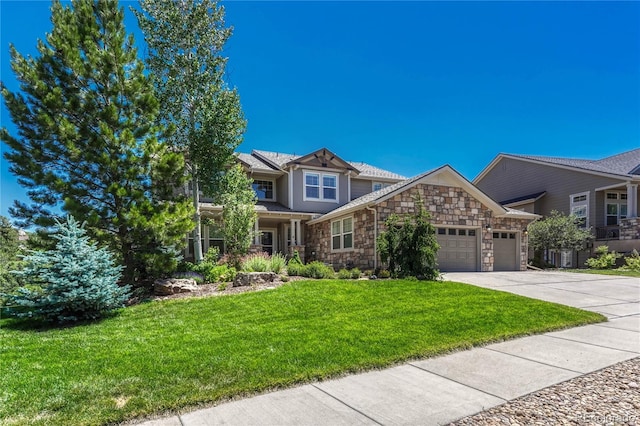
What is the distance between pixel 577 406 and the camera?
3695 mm

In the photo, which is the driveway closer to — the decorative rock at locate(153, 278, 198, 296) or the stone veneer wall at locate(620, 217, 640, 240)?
the stone veneer wall at locate(620, 217, 640, 240)

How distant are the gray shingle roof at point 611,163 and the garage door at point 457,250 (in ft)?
36.0

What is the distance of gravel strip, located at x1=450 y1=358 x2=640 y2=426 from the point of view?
340 cm

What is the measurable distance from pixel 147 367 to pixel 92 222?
6.35 m

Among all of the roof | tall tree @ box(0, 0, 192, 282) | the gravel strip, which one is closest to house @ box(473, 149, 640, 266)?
the roof

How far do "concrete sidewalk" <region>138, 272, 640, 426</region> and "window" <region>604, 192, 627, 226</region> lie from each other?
19.3 metres

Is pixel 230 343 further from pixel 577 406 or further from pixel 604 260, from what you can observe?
pixel 604 260

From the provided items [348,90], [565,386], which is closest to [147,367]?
[565,386]

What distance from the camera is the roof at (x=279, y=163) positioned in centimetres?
2030

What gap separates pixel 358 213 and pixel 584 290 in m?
8.43

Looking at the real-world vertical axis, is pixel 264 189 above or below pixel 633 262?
above

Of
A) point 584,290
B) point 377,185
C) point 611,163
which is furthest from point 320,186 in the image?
point 611,163

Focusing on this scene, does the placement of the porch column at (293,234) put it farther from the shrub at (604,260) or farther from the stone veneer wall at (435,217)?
the shrub at (604,260)

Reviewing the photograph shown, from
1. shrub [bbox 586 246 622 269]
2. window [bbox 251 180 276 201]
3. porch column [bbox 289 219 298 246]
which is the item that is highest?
window [bbox 251 180 276 201]
